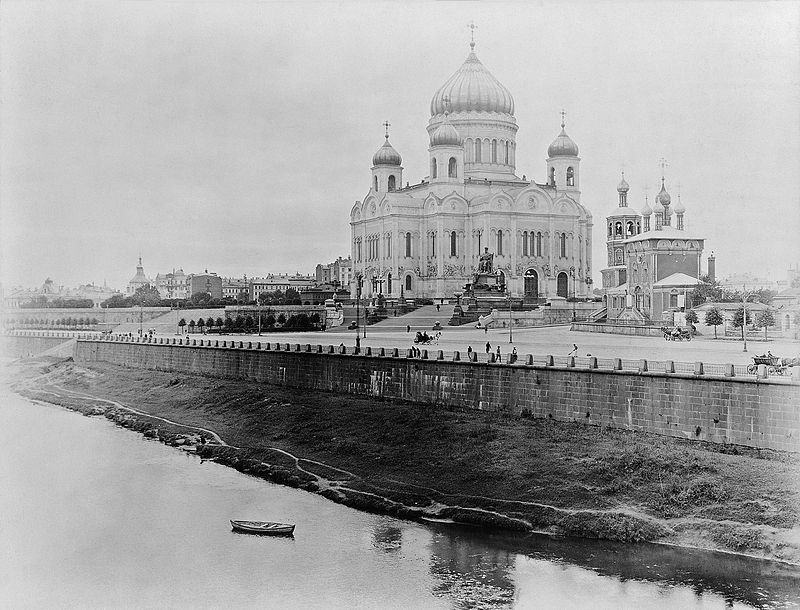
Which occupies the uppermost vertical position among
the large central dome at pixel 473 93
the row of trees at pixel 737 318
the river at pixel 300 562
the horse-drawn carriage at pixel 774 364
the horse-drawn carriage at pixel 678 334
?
the large central dome at pixel 473 93

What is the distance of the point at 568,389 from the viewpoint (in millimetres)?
28047

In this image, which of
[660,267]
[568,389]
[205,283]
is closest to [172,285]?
[205,283]

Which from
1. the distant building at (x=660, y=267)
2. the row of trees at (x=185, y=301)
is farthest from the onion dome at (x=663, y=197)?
the row of trees at (x=185, y=301)

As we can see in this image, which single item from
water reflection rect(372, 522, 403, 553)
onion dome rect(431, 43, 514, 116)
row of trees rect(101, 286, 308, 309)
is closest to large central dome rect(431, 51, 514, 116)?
onion dome rect(431, 43, 514, 116)

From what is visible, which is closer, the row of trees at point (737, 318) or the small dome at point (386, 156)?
the row of trees at point (737, 318)

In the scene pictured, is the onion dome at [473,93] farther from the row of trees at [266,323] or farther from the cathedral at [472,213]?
the row of trees at [266,323]

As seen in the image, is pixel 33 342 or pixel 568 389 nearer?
pixel 568 389

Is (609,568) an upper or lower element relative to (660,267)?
lower

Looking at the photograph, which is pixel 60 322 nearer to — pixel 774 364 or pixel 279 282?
pixel 279 282

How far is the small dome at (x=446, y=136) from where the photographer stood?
7281 cm

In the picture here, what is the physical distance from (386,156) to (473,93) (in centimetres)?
836

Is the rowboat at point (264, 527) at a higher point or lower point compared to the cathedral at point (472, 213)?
lower

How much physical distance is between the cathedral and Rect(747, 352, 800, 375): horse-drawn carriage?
44.8m

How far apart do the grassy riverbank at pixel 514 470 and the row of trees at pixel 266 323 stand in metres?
23.4
